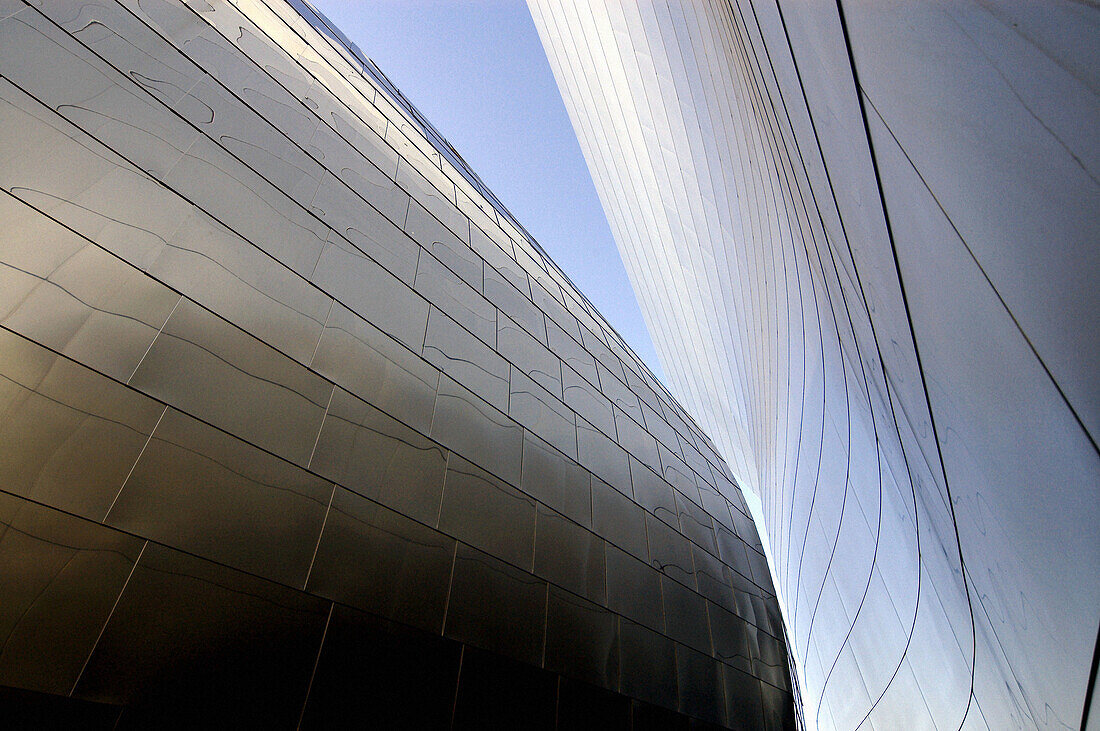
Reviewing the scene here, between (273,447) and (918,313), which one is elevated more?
(918,313)

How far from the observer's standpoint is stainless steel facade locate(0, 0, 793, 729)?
369 centimetres

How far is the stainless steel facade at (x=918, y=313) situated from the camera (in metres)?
1.97

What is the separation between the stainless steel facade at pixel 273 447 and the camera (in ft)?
12.1

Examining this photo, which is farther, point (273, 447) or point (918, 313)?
point (273, 447)

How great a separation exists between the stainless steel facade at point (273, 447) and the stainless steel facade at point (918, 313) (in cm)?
255

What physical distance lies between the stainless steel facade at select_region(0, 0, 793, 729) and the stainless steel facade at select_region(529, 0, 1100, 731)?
2.55 meters

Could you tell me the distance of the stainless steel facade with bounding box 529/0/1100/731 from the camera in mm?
1967

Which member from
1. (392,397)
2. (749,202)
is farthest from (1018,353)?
(749,202)

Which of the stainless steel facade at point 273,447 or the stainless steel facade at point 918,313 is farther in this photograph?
the stainless steel facade at point 273,447

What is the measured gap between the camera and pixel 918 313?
3.26 meters

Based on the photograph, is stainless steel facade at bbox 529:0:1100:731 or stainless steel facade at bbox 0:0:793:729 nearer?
stainless steel facade at bbox 529:0:1100:731

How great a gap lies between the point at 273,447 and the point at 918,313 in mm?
4377

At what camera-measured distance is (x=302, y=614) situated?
14.2ft

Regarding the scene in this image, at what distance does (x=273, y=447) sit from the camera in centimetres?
476
